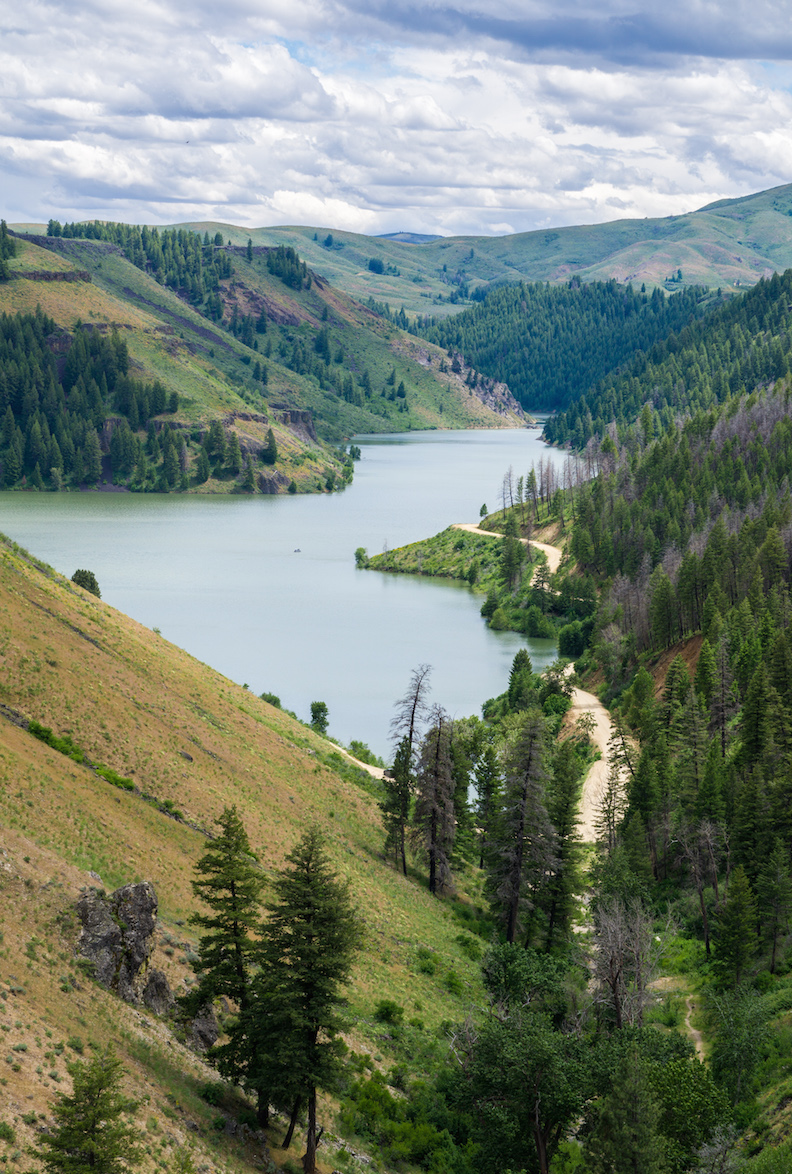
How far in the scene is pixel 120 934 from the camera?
3048 centimetres

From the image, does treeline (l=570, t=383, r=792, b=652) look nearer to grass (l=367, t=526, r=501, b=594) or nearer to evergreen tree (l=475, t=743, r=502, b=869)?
grass (l=367, t=526, r=501, b=594)

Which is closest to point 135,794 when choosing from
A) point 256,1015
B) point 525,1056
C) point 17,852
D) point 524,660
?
point 17,852

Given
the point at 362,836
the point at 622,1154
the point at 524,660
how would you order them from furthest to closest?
the point at 524,660, the point at 362,836, the point at 622,1154

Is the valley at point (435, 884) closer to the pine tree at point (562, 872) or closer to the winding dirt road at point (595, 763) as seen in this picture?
the pine tree at point (562, 872)

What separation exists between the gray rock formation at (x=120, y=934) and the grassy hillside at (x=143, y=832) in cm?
64

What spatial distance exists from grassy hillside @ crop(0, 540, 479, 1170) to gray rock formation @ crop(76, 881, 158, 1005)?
2.11ft

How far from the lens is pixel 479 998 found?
152 feet

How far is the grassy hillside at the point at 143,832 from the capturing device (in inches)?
1041

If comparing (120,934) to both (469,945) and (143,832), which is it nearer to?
(143,832)

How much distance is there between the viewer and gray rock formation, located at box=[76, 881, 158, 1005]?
97.1ft

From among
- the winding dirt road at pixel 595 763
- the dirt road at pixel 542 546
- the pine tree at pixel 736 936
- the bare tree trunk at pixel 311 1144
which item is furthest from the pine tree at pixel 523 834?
the dirt road at pixel 542 546

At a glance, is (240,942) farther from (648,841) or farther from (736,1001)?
(648,841)

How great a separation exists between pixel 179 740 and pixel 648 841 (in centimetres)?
3385

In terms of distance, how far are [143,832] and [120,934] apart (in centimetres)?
1064
